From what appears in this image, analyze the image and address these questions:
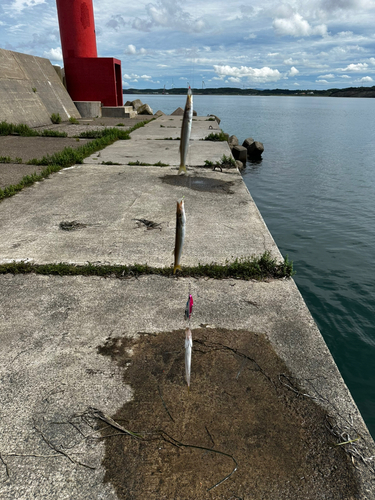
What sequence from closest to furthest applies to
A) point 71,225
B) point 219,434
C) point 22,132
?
point 219,434 < point 71,225 < point 22,132

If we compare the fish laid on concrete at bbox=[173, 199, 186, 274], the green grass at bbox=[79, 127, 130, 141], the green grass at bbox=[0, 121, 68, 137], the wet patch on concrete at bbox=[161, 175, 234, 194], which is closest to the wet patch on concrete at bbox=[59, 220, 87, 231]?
the wet patch on concrete at bbox=[161, 175, 234, 194]

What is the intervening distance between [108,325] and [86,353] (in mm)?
348

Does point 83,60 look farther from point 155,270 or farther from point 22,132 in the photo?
point 155,270

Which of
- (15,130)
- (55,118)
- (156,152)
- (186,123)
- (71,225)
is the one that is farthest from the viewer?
(55,118)

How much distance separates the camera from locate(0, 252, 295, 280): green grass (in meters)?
3.78

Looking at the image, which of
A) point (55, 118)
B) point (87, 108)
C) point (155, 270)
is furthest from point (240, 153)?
point (155, 270)

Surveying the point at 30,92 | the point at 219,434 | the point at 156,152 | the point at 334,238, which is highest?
the point at 30,92

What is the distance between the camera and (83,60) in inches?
770

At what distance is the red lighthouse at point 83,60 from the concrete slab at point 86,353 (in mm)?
19406

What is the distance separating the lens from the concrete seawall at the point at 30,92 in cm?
1362

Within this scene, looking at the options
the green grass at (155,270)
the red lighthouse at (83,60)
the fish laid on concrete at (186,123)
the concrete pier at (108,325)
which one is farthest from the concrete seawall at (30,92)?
the fish laid on concrete at (186,123)

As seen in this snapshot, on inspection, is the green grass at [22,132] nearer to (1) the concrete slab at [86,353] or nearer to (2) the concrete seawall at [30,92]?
(2) the concrete seawall at [30,92]

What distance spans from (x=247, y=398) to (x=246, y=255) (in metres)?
2.11

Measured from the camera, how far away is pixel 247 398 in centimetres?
232
